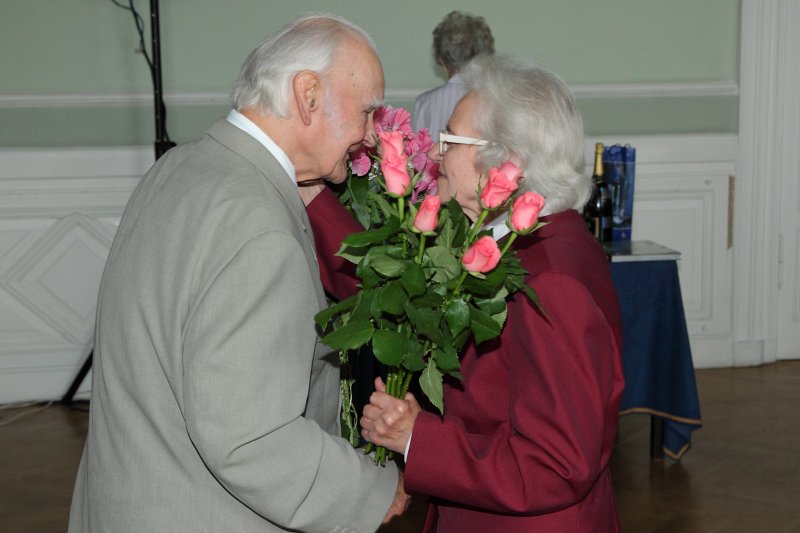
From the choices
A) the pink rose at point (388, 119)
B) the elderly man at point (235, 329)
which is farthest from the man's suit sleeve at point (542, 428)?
the pink rose at point (388, 119)

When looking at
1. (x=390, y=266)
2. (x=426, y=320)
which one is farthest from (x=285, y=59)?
(x=426, y=320)

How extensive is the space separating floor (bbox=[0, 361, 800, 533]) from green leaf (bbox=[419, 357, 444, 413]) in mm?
2154

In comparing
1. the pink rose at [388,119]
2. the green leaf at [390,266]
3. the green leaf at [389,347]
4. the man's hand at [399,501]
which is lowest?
the man's hand at [399,501]

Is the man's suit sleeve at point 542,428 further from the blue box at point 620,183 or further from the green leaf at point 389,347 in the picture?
the blue box at point 620,183

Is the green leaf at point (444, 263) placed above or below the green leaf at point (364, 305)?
above

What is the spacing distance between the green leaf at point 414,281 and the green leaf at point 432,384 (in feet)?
0.61

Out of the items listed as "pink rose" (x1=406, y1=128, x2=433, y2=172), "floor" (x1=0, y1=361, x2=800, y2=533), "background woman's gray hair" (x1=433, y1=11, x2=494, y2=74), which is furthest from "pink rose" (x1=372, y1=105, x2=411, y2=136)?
"background woman's gray hair" (x1=433, y1=11, x2=494, y2=74)

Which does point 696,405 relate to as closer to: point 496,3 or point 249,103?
point 496,3

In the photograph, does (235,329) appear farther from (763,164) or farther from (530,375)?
(763,164)

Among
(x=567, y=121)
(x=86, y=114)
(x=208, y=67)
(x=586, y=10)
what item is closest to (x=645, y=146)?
(x=586, y=10)

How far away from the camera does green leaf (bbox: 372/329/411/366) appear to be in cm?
156

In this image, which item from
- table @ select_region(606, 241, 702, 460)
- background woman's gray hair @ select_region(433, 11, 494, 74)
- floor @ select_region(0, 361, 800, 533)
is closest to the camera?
floor @ select_region(0, 361, 800, 533)

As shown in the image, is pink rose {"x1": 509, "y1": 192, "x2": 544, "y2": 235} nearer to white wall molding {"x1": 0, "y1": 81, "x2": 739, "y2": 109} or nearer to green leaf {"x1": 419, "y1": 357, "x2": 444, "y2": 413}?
green leaf {"x1": 419, "y1": 357, "x2": 444, "y2": 413}

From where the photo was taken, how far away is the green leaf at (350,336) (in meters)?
1.55
